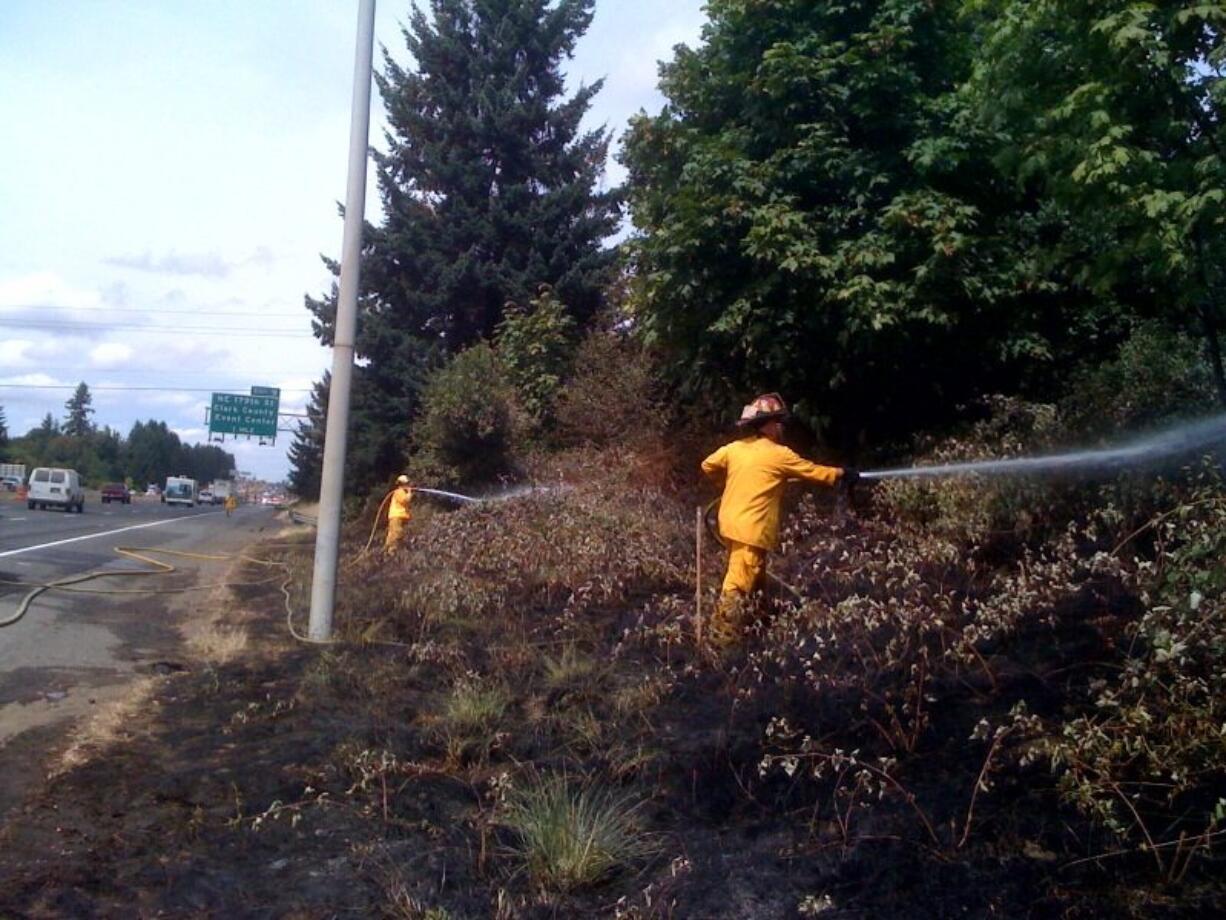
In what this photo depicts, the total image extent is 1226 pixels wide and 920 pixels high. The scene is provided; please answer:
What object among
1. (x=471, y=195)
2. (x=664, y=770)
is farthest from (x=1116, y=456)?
(x=471, y=195)

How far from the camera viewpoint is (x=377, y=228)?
26.0m

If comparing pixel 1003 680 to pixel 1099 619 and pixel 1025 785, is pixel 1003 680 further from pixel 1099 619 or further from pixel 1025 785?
pixel 1025 785

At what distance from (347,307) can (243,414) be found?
38625 mm

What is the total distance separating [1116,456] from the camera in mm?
7168

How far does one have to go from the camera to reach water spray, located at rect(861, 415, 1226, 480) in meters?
6.88

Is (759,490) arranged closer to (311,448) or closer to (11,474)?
(311,448)

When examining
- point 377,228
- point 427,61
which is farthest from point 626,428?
point 427,61

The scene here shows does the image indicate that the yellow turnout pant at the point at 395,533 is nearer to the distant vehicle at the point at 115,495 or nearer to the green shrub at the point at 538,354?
the green shrub at the point at 538,354

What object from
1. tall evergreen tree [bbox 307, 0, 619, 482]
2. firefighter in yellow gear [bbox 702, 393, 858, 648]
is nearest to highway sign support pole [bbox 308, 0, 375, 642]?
firefighter in yellow gear [bbox 702, 393, 858, 648]

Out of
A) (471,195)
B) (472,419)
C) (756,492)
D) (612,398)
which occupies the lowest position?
(756,492)

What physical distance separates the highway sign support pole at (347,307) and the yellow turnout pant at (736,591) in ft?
12.7

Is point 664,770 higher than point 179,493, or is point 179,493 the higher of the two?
point 179,493

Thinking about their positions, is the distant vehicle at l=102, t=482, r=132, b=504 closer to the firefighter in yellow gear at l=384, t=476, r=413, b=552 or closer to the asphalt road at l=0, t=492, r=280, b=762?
the asphalt road at l=0, t=492, r=280, b=762

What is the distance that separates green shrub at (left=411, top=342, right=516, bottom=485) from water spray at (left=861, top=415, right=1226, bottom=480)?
11.9 metres
